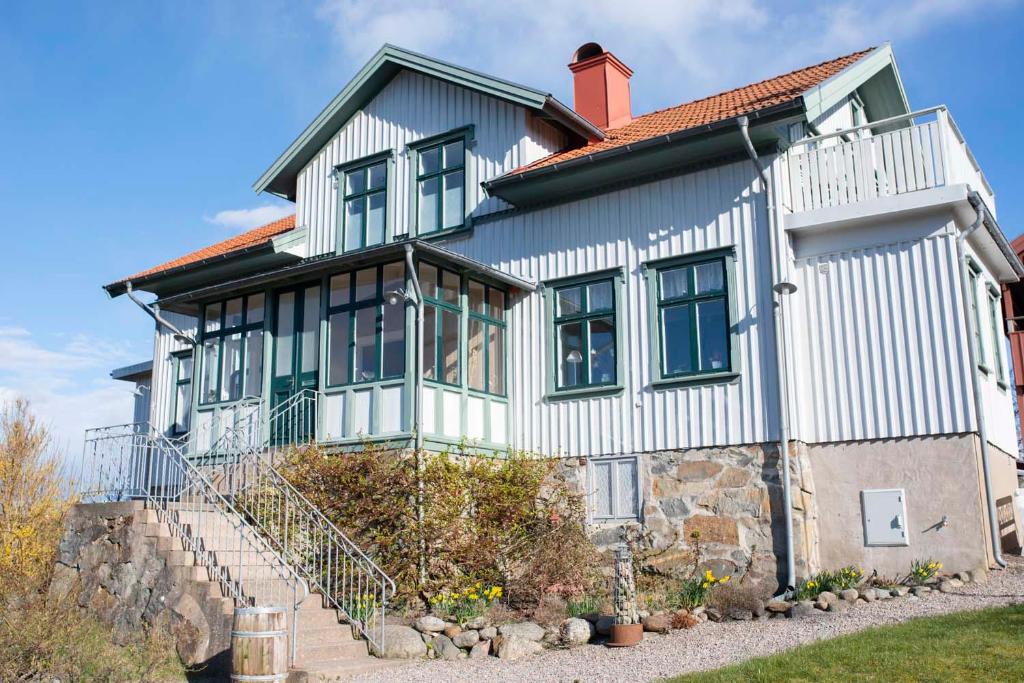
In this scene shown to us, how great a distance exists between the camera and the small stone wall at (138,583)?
1039 centimetres

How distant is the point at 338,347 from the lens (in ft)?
46.4

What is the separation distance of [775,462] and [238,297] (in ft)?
28.2

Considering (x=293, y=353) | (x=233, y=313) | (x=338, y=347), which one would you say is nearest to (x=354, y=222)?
(x=233, y=313)

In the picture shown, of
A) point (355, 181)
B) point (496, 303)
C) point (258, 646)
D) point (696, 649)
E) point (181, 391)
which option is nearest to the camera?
point (258, 646)

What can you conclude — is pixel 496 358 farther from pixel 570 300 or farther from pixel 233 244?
Answer: pixel 233 244

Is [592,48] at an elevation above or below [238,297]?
above

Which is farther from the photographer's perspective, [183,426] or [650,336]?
[183,426]

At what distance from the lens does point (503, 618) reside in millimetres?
11312

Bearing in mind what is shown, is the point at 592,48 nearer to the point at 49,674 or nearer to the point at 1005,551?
the point at 1005,551

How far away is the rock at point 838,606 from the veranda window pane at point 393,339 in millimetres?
6122

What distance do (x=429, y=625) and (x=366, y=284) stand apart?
5.16 meters

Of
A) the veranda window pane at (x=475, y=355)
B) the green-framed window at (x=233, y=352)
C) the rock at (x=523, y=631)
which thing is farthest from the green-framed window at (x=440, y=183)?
the rock at (x=523, y=631)

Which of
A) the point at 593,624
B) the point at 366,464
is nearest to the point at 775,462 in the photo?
the point at 593,624

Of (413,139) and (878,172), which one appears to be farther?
(413,139)
